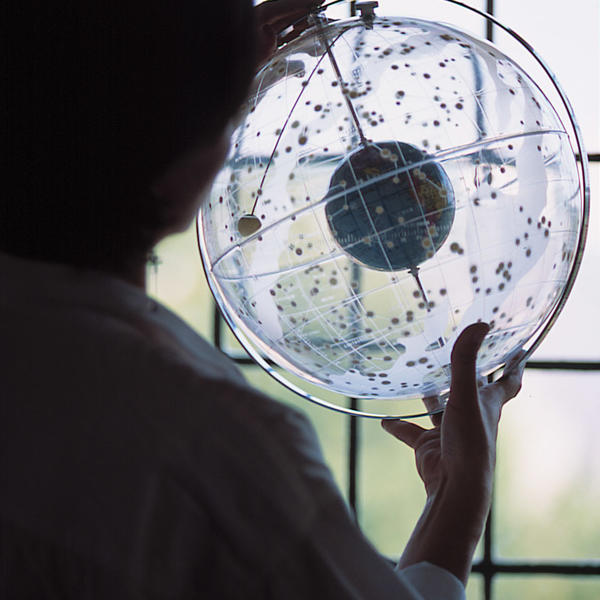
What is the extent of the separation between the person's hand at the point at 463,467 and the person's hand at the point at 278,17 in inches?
13.3

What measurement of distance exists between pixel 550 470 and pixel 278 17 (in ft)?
4.57

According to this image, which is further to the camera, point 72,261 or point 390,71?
point 390,71

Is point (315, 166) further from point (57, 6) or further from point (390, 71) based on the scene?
point (57, 6)

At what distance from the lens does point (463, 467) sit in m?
0.68

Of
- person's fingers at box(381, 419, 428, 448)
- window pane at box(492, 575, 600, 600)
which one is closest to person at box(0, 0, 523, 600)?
person's fingers at box(381, 419, 428, 448)

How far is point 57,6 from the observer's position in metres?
0.37

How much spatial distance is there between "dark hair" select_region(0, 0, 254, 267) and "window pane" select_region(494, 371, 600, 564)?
1.49m

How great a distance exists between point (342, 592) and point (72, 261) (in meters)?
0.22

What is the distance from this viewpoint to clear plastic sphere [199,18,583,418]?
555 millimetres

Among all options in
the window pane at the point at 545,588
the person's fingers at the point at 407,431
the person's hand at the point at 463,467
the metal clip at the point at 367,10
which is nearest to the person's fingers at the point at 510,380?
the person's hand at the point at 463,467

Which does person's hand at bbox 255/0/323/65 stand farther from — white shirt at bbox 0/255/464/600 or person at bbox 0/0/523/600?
white shirt at bbox 0/255/464/600

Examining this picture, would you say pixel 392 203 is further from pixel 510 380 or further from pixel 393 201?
pixel 510 380

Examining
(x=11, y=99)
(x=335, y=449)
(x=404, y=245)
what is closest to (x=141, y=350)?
(x=11, y=99)

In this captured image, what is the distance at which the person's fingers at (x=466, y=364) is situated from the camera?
594 mm
